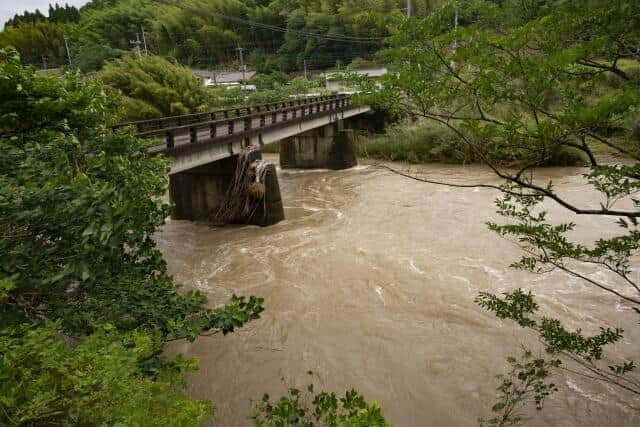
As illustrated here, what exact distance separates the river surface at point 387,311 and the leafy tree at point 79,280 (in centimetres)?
288

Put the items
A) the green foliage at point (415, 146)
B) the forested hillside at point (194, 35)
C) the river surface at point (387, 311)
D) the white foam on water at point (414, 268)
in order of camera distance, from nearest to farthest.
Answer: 1. the river surface at point (387, 311)
2. the white foam on water at point (414, 268)
3. the green foliage at point (415, 146)
4. the forested hillside at point (194, 35)

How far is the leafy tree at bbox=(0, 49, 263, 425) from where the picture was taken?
214cm

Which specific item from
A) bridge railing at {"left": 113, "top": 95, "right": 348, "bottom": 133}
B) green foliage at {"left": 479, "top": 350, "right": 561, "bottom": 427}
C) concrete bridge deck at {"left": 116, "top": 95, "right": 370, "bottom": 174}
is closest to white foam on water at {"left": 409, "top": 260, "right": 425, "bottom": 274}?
green foliage at {"left": 479, "top": 350, "right": 561, "bottom": 427}

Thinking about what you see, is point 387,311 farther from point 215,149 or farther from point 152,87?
point 152,87

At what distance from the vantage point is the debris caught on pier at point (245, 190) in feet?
46.2

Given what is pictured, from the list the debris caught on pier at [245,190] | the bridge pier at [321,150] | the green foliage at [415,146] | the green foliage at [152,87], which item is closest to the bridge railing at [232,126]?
the debris caught on pier at [245,190]

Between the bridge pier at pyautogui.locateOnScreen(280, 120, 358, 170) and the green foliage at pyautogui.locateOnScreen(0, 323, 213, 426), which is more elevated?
the green foliage at pyautogui.locateOnScreen(0, 323, 213, 426)

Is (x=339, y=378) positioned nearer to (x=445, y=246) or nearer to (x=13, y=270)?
(x=13, y=270)

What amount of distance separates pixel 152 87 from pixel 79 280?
90.5 feet

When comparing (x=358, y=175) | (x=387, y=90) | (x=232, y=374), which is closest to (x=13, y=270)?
(x=387, y=90)

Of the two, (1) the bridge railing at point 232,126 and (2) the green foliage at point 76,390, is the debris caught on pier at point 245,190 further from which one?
(2) the green foliage at point 76,390

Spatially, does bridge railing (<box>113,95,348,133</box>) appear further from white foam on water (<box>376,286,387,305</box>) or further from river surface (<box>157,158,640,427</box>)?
white foam on water (<box>376,286,387,305</box>)

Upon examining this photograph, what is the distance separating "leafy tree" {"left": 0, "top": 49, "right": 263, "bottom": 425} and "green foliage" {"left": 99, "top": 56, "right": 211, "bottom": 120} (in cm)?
2356

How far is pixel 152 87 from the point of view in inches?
1080
